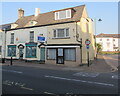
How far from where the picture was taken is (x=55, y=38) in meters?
19.8

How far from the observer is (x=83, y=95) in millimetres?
5965

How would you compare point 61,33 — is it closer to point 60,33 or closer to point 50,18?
point 60,33

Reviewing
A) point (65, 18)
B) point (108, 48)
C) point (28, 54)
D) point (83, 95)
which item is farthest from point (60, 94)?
point (108, 48)

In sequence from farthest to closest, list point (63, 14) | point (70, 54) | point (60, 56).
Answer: point (63, 14), point (60, 56), point (70, 54)

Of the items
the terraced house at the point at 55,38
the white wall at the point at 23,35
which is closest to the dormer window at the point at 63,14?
the terraced house at the point at 55,38

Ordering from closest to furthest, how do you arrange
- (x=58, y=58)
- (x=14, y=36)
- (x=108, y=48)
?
(x=58, y=58) → (x=14, y=36) → (x=108, y=48)

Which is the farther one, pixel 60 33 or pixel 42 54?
pixel 42 54

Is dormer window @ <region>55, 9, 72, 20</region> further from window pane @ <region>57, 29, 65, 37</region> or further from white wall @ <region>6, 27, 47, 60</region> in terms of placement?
white wall @ <region>6, 27, 47, 60</region>

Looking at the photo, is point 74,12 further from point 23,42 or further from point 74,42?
point 23,42

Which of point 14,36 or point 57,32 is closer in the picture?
point 57,32

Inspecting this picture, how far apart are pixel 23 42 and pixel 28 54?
2657 millimetres

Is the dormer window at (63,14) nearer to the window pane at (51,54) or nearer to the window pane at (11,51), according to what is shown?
the window pane at (51,54)

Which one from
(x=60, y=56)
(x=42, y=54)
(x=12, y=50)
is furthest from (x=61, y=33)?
(x=12, y=50)

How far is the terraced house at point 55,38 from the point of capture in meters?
18.3
